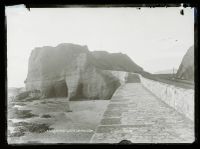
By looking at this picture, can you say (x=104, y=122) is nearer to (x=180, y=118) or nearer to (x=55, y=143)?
(x=55, y=143)

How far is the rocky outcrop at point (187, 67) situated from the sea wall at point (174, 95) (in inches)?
7.1

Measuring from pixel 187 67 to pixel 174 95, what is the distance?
1129mm

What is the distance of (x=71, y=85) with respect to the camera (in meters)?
4.00

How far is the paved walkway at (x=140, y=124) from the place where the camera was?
12.0 feet

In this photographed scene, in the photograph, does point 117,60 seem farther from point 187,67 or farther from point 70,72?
point 187,67

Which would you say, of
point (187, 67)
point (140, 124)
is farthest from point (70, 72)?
point (187, 67)

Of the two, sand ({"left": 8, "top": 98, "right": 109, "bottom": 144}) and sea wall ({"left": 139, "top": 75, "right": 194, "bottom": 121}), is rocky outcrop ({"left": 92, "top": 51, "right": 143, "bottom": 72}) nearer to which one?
sea wall ({"left": 139, "top": 75, "right": 194, "bottom": 121})

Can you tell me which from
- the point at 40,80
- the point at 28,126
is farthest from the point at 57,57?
the point at 28,126

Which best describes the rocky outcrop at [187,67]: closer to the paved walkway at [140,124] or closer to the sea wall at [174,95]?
the sea wall at [174,95]

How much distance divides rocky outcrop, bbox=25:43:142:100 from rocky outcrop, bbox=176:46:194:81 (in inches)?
20.2

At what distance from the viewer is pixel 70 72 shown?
13.1 ft

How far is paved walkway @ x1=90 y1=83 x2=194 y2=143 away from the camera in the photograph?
3668 millimetres

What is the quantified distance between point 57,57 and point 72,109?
69 centimetres

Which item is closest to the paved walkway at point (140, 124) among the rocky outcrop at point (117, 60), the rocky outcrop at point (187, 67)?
the rocky outcrop at point (117, 60)
